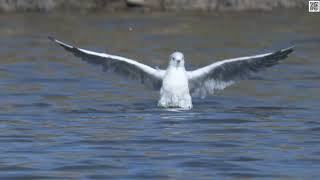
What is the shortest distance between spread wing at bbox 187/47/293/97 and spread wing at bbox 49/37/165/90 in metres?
0.46

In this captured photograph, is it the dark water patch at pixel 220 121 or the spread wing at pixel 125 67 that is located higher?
the spread wing at pixel 125 67

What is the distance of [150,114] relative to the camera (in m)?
16.5

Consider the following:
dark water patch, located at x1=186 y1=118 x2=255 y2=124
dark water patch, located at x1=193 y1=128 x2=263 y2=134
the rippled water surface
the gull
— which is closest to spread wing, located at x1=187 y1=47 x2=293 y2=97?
the gull

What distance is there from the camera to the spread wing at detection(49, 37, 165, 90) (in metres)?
17.0

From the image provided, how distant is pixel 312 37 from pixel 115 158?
15.1m

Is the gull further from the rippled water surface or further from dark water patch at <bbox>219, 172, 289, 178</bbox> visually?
dark water patch at <bbox>219, 172, 289, 178</bbox>

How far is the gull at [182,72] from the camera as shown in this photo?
16516 millimetres

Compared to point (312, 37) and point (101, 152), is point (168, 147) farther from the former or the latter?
point (312, 37)

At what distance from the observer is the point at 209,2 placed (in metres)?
33.6

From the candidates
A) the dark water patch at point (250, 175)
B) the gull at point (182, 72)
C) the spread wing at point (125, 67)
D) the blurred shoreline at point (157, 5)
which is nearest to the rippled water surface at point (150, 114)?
the dark water patch at point (250, 175)

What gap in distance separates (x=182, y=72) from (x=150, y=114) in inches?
25.6

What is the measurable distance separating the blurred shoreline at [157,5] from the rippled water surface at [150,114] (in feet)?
12.1

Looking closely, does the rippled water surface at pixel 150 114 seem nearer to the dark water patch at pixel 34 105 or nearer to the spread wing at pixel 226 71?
the dark water patch at pixel 34 105

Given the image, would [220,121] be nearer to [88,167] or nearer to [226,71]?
[226,71]
